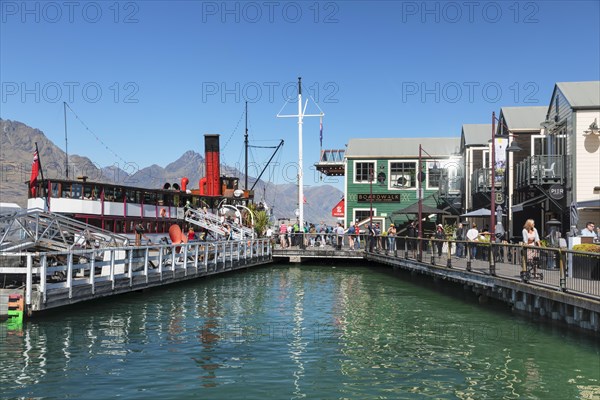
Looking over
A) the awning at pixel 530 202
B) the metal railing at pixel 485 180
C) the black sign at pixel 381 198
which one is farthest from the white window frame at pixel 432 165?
the awning at pixel 530 202

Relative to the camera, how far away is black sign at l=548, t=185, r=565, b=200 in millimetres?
29094

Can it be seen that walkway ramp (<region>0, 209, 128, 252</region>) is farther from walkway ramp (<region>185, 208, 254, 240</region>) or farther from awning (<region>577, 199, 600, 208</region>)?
awning (<region>577, 199, 600, 208</region>)

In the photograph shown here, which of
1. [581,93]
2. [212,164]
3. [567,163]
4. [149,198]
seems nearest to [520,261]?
[567,163]

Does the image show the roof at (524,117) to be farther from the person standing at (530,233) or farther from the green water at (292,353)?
the person standing at (530,233)

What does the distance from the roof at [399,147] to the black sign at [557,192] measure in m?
19.3

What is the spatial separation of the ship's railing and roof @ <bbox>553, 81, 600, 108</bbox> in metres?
17.7

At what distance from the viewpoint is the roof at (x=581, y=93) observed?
2797cm

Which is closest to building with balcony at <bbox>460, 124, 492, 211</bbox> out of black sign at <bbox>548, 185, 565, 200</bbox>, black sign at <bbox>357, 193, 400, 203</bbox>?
black sign at <bbox>357, 193, 400, 203</bbox>

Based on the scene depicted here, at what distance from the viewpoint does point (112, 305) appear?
19.6 m

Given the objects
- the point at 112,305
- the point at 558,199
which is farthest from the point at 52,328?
the point at 558,199

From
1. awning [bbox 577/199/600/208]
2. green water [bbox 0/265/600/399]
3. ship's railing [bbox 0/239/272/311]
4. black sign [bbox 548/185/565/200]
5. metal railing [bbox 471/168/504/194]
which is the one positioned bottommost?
green water [bbox 0/265/600/399]

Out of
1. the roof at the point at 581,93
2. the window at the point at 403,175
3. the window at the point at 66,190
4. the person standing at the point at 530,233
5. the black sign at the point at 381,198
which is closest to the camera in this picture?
the person standing at the point at 530,233

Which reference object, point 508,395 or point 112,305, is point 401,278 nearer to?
point 112,305

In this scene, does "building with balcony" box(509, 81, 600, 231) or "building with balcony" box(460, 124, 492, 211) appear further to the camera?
"building with balcony" box(460, 124, 492, 211)
